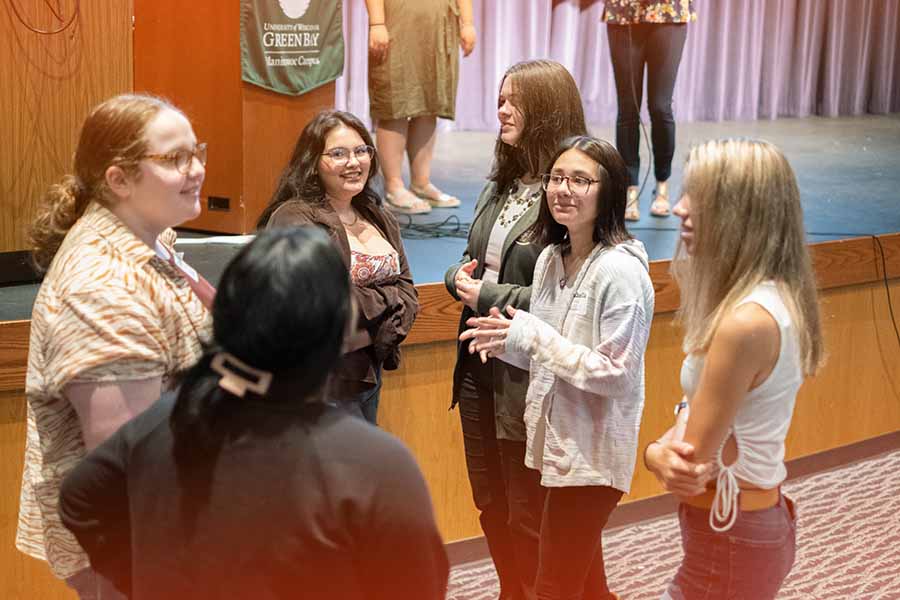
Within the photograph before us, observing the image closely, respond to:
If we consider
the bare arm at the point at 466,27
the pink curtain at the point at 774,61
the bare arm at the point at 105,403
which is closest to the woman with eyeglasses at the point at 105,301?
the bare arm at the point at 105,403

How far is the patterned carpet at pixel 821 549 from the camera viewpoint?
333 centimetres

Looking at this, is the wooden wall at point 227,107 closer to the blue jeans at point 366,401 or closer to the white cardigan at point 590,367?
the blue jeans at point 366,401

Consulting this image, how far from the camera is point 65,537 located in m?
1.58

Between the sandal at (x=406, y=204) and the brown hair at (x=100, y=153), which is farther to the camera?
the sandal at (x=406, y=204)

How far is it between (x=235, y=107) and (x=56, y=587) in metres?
1.78

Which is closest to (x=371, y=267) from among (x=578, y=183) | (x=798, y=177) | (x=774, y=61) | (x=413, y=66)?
(x=578, y=183)

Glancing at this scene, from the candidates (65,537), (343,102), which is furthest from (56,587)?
(343,102)

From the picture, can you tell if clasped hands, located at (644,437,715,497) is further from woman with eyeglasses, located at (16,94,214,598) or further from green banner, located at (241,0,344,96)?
green banner, located at (241,0,344,96)

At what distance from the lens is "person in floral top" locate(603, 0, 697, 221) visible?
168 inches

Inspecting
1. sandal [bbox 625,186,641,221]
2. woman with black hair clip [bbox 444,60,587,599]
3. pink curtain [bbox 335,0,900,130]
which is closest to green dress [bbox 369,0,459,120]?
sandal [bbox 625,186,641,221]

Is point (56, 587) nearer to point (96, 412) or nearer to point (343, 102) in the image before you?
point (96, 412)

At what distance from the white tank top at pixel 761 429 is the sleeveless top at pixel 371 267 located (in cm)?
112

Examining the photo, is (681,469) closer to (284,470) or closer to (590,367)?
(590,367)

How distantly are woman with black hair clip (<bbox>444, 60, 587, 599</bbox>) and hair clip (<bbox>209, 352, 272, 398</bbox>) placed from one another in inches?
55.2
